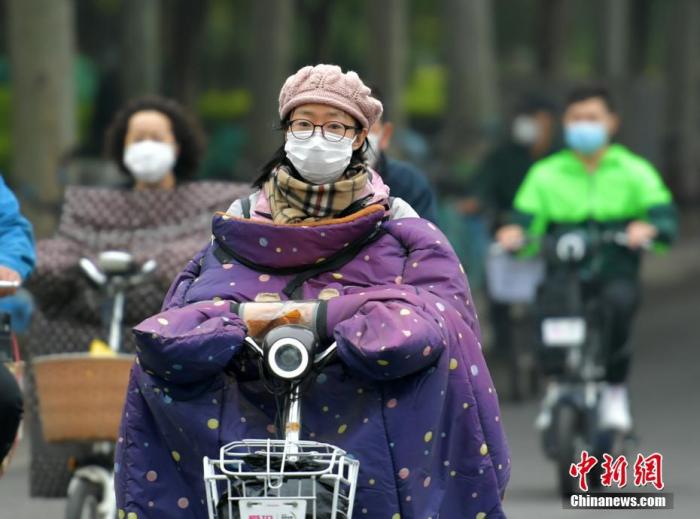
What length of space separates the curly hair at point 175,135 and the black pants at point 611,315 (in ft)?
7.37

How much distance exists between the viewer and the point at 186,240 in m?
8.38

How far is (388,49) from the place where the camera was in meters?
24.3

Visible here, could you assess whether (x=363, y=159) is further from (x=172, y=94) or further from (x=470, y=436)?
(x=172, y=94)

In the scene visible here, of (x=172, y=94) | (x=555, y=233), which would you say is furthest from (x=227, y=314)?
(x=172, y=94)

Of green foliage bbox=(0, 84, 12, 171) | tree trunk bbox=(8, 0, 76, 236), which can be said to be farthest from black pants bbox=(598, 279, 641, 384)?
green foliage bbox=(0, 84, 12, 171)

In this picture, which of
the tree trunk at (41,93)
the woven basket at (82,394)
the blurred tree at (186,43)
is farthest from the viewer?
the blurred tree at (186,43)

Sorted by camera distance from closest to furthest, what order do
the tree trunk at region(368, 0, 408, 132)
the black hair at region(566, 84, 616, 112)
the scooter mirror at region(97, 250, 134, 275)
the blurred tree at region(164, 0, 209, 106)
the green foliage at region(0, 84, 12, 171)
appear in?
the scooter mirror at region(97, 250, 134, 275)
the black hair at region(566, 84, 616, 112)
the tree trunk at region(368, 0, 408, 132)
the blurred tree at region(164, 0, 209, 106)
the green foliage at region(0, 84, 12, 171)

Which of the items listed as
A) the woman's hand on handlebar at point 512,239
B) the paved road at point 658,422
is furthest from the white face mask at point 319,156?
the woman's hand on handlebar at point 512,239

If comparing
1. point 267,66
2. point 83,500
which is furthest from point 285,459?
point 267,66

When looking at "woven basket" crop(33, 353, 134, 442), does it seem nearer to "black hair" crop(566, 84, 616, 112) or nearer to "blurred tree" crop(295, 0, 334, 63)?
"black hair" crop(566, 84, 616, 112)

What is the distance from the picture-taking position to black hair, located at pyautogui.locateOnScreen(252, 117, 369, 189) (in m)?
5.63

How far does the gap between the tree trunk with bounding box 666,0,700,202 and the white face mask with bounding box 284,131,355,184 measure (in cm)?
3088

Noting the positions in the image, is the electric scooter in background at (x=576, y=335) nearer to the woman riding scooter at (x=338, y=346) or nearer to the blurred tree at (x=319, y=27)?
the woman riding scooter at (x=338, y=346)

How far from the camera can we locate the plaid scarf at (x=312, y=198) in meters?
5.44
